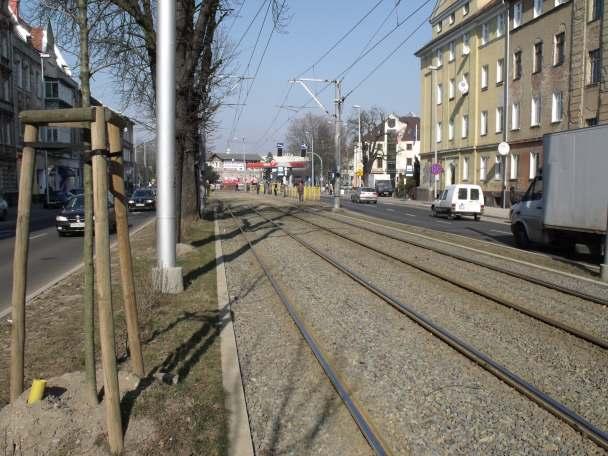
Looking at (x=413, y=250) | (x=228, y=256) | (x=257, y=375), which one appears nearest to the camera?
(x=257, y=375)

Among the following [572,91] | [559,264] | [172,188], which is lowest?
[559,264]

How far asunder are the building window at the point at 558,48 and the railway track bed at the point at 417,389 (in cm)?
3202

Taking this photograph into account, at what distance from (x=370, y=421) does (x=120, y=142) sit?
8.66 feet

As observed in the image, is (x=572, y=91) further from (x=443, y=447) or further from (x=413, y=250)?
(x=443, y=447)

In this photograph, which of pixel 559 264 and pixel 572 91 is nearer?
pixel 559 264

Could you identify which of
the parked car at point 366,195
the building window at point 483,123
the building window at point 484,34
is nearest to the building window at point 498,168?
the building window at point 483,123

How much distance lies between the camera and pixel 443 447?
4.13 meters

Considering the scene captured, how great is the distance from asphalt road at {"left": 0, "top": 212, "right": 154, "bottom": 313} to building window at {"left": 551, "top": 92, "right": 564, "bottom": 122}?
27.2 meters

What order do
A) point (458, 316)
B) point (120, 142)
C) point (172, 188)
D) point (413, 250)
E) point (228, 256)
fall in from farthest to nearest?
1. point (413, 250)
2. point (228, 256)
3. point (172, 188)
4. point (458, 316)
5. point (120, 142)

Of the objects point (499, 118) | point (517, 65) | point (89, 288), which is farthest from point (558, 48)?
point (89, 288)

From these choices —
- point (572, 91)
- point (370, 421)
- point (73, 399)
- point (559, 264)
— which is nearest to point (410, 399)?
point (370, 421)

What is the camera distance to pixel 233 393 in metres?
5.04

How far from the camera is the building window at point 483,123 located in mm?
46531

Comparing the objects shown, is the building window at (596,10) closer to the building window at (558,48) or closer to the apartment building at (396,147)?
the building window at (558,48)
